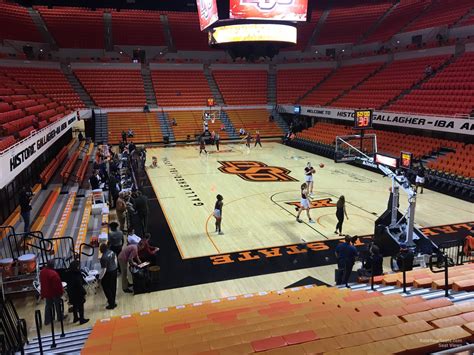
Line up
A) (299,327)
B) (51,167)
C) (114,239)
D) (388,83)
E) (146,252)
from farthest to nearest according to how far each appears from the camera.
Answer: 1. (388,83)
2. (51,167)
3. (114,239)
4. (146,252)
5. (299,327)

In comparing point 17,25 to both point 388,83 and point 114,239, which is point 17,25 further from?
point 114,239

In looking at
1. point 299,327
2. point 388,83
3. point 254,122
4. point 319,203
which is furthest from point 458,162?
point 254,122

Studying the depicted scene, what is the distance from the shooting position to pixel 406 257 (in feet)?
28.2

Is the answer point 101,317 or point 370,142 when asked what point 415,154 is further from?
point 101,317

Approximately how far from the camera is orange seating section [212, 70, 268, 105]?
1483 inches

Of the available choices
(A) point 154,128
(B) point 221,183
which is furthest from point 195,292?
(A) point 154,128

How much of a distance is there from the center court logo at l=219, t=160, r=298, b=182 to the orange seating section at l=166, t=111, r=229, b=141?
9.62 metres

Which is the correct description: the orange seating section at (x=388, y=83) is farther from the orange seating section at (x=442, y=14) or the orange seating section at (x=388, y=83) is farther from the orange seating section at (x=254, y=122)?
the orange seating section at (x=254, y=122)

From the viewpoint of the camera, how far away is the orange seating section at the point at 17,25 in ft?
108

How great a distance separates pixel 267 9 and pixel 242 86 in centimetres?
2512

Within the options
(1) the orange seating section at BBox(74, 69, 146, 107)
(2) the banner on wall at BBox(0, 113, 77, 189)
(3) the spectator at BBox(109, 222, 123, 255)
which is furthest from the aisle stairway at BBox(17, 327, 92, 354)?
(1) the orange seating section at BBox(74, 69, 146, 107)

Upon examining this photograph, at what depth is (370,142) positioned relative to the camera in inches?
921

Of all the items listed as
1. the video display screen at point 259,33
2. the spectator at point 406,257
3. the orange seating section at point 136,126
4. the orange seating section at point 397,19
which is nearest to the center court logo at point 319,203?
the spectator at point 406,257

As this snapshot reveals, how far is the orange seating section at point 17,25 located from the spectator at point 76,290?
32370mm
